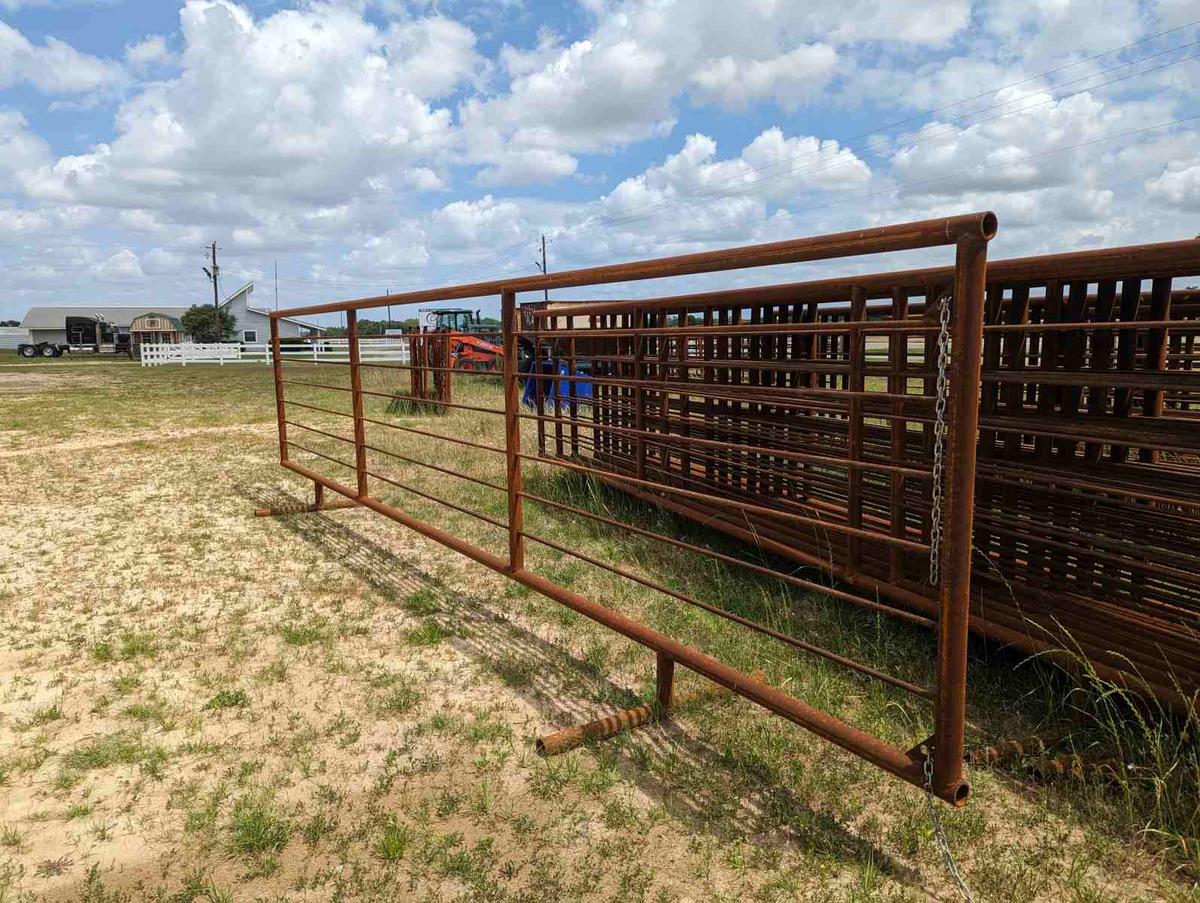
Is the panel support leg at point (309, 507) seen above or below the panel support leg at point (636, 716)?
above

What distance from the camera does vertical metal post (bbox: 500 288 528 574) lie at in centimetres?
353

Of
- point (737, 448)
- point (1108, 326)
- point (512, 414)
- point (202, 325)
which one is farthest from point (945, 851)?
point (202, 325)

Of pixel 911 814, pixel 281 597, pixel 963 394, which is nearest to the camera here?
pixel 963 394

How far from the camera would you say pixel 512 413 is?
360 centimetres

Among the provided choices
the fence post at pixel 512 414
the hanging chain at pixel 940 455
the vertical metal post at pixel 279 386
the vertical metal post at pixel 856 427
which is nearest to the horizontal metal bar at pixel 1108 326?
the vertical metal post at pixel 856 427

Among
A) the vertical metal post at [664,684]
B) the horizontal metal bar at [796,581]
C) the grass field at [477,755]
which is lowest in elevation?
the grass field at [477,755]

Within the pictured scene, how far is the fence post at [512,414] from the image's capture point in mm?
3531

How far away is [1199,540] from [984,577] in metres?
0.77

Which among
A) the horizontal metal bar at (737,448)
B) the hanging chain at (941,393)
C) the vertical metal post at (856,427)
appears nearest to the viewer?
the hanging chain at (941,393)

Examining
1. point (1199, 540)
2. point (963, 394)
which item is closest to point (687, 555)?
point (1199, 540)

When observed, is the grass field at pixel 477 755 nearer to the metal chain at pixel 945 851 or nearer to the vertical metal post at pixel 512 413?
the metal chain at pixel 945 851

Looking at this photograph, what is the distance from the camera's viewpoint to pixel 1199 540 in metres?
2.76

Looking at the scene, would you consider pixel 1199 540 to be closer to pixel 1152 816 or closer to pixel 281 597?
pixel 1152 816

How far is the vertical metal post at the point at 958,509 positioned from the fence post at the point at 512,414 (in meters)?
1.97
